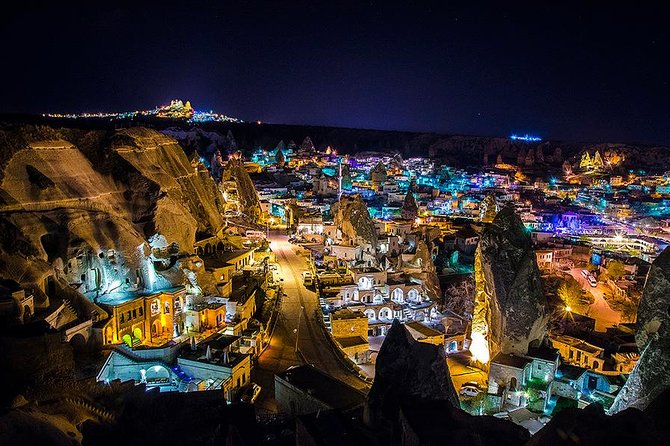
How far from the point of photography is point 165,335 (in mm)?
22234

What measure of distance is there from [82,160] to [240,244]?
10935mm

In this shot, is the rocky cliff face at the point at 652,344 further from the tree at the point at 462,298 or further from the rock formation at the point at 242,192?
the rock formation at the point at 242,192

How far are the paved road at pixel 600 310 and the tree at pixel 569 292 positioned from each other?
0.84m

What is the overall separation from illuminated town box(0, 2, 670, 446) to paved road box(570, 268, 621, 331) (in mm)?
231

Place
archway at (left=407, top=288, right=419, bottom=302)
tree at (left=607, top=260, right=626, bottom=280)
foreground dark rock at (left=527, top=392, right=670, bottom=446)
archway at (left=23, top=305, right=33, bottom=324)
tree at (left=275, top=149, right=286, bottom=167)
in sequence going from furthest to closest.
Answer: tree at (left=275, top=149, right=286, bottom=167), tree at (left=607, top=260, right=626, bottom=280), archway at (left=407, top=288, right=419, bottom=302), archway at (left=23, top=305, right=33, bottom=324), foreground dark rock at (left=527, top=392, right=670, bottom=446)

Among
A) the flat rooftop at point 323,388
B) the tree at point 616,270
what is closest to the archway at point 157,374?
the flat rooftop at point 323,388

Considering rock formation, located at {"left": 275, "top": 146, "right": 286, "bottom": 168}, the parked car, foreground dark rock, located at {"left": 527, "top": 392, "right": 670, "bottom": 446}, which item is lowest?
the parked car

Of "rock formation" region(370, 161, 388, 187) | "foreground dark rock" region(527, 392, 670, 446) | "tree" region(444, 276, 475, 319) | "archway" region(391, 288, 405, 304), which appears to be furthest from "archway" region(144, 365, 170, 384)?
"rock formation" region(370, 161, 388, 187)

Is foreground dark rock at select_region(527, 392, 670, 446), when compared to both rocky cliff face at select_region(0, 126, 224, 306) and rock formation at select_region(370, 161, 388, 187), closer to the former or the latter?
rocky cliff face at select_region(0, 126, 224, 306)

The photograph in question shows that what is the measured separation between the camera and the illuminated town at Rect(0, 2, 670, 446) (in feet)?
42.0

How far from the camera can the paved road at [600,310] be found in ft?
108

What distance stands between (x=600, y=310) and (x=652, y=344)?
22.2 metres

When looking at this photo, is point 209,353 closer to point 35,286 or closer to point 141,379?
point 141,379

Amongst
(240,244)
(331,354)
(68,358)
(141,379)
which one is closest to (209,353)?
(141,379)
